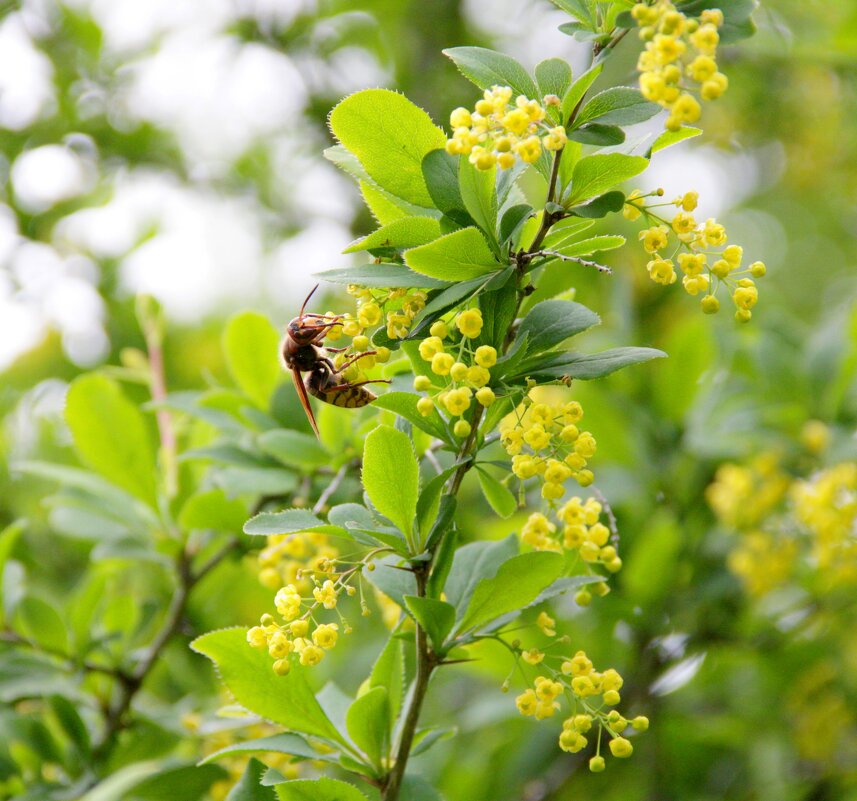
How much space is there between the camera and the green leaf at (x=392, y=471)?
42.3 inches

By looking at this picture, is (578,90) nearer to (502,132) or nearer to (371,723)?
(502,132)

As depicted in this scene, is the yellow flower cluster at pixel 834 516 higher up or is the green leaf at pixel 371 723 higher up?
the green leaf at pixel 371 723

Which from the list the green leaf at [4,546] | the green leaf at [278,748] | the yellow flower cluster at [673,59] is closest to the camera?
the yellow flower cluster at [673,59]

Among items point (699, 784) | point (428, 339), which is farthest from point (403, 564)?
point (699, 784)

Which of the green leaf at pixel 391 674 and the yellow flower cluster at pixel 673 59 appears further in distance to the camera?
the green leaf at pixel 391 674

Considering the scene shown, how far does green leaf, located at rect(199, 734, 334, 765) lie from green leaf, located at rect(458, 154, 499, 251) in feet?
2.14

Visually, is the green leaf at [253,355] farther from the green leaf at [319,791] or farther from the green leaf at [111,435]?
the green leaf at [319,791]

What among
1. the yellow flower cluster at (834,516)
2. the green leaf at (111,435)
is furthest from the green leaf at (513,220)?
the yellow flower cluster at (834,516)

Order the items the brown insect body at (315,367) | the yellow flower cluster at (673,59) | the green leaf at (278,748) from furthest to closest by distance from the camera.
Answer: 1. the brown insect body at (315,367)
2. the green leaf at (278,748)
3. the yellow flower cluster at (673,59)

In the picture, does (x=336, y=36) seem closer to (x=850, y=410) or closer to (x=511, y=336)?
(x=850, y=410)

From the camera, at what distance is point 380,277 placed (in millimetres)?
1041

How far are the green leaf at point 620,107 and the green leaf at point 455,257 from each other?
0.18 m

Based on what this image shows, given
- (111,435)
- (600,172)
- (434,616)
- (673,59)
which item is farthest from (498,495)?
(111,435)

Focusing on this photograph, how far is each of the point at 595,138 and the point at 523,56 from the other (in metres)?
2.69
